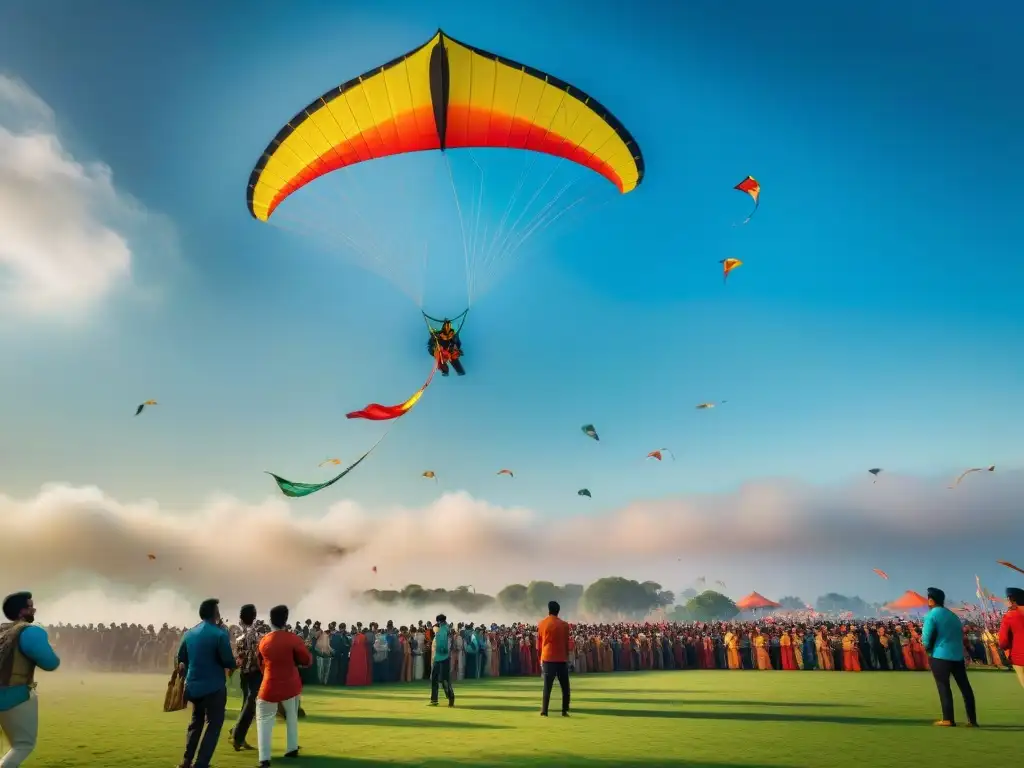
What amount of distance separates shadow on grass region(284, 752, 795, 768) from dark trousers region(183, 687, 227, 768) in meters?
1.07

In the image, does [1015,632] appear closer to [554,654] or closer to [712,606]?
[554,654]

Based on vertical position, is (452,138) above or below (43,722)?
above

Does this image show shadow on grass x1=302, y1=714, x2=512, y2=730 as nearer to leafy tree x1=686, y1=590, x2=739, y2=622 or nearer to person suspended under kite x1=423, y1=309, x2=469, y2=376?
person suspended under kite x1=423, y1=309, x2=469, y2=376

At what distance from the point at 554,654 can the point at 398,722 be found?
8.57ft

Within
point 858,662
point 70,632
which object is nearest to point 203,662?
point 858,662

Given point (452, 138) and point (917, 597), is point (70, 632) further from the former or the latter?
point (917, 597)

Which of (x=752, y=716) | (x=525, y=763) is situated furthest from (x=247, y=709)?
(x=752, y=716)

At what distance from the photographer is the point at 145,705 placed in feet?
39.5

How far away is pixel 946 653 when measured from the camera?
316 inches

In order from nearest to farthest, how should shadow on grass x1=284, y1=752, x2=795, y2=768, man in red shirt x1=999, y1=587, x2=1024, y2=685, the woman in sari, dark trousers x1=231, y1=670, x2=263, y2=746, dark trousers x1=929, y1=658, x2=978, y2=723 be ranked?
shadow on grass x1=284, y1=752, x2=795, y2=768
dark trousers x1=231, y1=670, x2=263, y2=746
man in red shirt x1=999, y1=587, x2=1024, y2=685
dark trousers x1=929, y1=658, x2=978, y2=723
the woman in sari

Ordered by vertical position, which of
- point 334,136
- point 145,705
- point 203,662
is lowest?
point 145,705

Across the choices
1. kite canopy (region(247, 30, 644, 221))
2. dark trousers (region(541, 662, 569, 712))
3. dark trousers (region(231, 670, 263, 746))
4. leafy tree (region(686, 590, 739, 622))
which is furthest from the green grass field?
leafy tree (region(686, 590, 739, 622))

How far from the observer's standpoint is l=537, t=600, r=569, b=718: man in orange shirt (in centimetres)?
974

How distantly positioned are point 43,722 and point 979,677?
69.6ft
